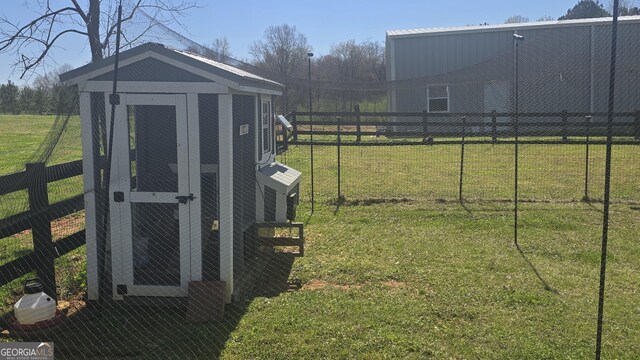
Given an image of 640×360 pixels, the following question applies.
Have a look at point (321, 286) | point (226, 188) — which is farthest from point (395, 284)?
point (226, 188)

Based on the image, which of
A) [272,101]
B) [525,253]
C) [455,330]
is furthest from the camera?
[272,101]

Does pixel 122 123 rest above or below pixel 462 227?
above

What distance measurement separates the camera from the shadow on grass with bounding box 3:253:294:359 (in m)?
3.94

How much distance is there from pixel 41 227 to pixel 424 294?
138 inches

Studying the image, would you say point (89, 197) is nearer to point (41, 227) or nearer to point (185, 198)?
point (41, 227)

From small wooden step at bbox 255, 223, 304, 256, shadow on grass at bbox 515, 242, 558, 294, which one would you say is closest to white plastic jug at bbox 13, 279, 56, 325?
small wooden step at bbox 255, 223, 304, 256

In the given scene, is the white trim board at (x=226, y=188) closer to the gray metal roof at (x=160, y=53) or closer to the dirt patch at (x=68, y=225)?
the gray metal roof at (x=160, y=53)

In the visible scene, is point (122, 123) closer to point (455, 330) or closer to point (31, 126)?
point (455, 330)

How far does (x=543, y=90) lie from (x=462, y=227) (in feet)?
22.4

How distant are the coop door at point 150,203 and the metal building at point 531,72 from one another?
6000 mm

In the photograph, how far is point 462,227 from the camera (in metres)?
8.00

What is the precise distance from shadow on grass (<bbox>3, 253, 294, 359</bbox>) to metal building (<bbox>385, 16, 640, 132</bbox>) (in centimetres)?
694

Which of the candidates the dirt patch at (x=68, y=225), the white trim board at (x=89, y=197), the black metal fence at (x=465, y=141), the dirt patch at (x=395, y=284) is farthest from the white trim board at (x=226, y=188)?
the black metal fence at (x=465, y=141)

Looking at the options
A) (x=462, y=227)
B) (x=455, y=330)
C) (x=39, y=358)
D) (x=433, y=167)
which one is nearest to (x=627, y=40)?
(x=433, y=167)
